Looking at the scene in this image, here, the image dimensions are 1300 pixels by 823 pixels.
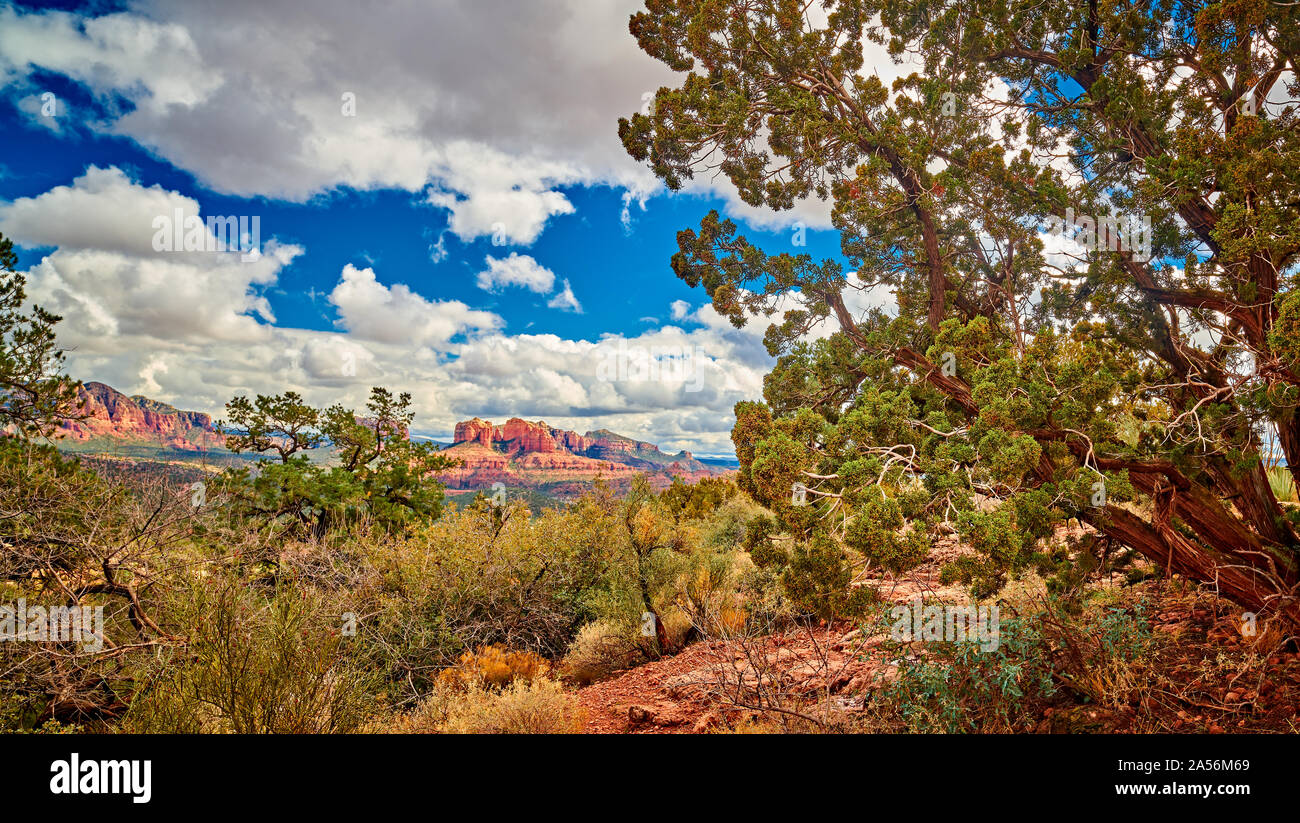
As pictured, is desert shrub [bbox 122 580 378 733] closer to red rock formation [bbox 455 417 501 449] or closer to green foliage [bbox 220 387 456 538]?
green foliage [bbox 220 387 456 538]

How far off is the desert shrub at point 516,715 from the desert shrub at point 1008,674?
2.84m

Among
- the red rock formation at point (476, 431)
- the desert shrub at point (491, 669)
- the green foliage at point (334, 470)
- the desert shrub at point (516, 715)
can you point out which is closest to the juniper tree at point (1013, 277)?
the desert shrub at point (516, 715)

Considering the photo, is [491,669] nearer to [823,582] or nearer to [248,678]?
[248,678]

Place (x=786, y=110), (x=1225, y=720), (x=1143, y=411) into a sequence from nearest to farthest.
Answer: (x=1225, y=720), (x=786, y=110), (x=1143, y=411)

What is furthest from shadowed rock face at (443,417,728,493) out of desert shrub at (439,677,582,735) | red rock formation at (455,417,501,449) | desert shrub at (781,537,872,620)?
desert shrub at (781,537,872,620)

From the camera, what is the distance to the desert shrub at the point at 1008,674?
12.9 ft

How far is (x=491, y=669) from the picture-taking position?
6.82 metres

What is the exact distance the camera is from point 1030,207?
229 inches

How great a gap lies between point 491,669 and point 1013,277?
788 centimetres

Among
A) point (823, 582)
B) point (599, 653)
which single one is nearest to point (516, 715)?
point (599, 653)

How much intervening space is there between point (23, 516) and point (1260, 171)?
459 inches

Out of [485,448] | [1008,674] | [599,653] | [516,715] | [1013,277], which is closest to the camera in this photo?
[1008,674]
